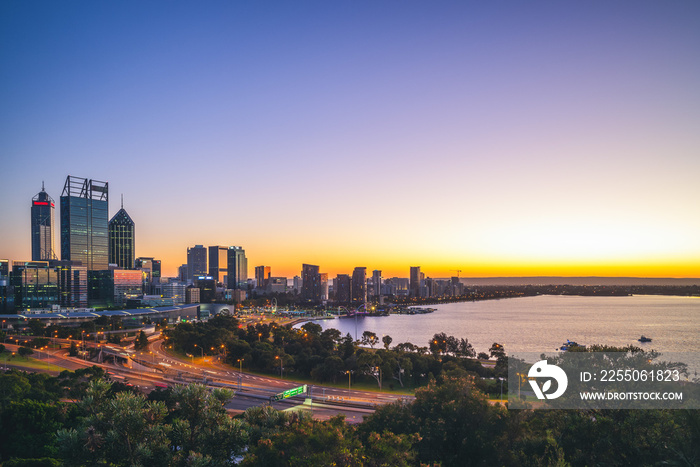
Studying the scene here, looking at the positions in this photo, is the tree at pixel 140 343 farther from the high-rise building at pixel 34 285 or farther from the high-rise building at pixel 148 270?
the high-rise building at pixel 148 270

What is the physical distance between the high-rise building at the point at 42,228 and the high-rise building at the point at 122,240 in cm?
1406

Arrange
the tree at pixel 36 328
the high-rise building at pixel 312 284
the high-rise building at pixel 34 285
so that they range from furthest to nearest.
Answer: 1. the high-rise building at pixel 312 284
2. the high-rise building at pixel 34 285
3. the tree at pixel 36 328

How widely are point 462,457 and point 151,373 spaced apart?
23593 millimetres

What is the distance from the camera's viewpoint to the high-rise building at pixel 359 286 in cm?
14500

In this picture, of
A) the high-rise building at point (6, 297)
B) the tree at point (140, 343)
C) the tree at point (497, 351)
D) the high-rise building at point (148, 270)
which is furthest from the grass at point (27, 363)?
the high-rise building at point (148, 270)

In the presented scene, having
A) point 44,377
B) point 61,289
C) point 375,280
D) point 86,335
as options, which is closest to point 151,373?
point 44,377

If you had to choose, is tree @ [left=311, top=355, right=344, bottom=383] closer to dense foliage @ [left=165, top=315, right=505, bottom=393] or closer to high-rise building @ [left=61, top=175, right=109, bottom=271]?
dense foliage @ [left=165, top=315, right=505, bottom=393]

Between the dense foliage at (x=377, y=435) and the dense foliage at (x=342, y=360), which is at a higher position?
the dense foliage at (x=377, y=435)

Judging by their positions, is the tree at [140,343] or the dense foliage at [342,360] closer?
the dense foliage at [342,360]

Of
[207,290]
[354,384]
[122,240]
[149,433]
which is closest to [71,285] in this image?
[207,290]

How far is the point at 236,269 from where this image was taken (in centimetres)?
18562

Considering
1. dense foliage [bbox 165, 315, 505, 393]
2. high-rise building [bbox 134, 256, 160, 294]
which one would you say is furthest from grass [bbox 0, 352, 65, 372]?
high-rise building [bbox 134, 256, 160, 294]

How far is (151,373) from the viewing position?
2622 centimetres

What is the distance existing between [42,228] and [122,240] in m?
19.8
